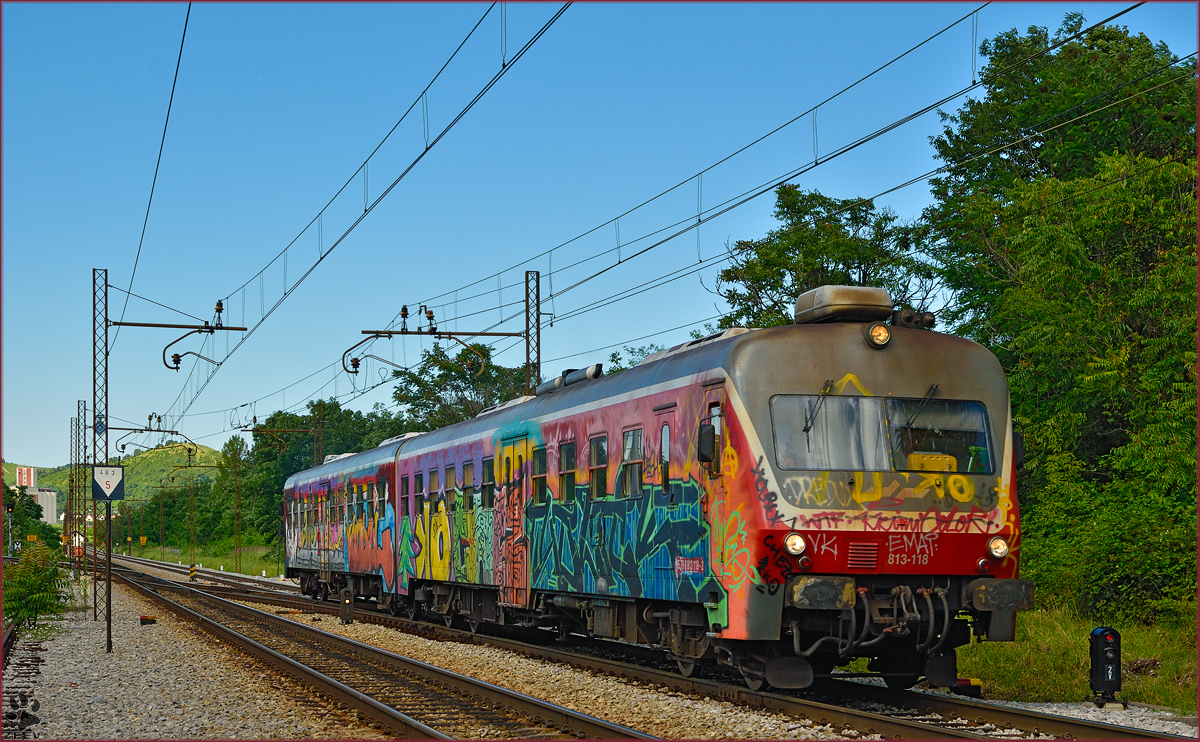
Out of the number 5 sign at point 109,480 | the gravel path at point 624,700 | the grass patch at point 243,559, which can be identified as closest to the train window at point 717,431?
the gravel path at point 624,700

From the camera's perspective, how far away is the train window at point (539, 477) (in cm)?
1602

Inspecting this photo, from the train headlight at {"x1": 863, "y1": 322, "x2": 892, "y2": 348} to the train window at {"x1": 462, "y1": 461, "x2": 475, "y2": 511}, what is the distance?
354 inches

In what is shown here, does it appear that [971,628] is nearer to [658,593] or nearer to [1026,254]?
[658,593]

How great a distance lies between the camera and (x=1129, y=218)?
76.3ft

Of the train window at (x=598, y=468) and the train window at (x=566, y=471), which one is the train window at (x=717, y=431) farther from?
the train window at (x=566, y=471)

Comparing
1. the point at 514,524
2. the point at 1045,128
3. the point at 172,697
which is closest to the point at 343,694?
the point at 172,697

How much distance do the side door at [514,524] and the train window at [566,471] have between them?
1245 mm

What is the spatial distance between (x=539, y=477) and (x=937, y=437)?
6.40 metres

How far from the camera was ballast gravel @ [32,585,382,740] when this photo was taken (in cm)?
1058

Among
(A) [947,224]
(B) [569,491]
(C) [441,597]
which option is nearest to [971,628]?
(B) [569,491]

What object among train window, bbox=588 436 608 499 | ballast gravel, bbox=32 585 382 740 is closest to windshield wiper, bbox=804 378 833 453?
train window, bbox=588 436 608 499

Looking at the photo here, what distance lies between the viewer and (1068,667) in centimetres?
1238

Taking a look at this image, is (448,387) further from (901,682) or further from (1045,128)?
(901,682)

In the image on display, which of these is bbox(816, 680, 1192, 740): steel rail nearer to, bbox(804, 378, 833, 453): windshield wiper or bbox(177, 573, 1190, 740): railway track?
bbox(177, 573, 1190, 740): railway track
